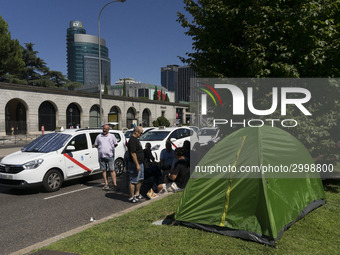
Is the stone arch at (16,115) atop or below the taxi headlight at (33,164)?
atop

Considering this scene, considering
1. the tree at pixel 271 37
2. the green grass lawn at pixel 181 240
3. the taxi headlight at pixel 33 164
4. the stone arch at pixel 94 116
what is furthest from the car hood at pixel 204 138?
the stone arch at pixel 94 116

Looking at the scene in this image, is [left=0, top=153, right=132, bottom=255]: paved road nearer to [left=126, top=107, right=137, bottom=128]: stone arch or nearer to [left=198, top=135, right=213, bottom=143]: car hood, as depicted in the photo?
[left=198, top=135, right=213, bottom=143]: car hood

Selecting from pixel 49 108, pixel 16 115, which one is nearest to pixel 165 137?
pixel 49 108

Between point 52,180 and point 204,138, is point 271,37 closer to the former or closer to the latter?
point 52,180

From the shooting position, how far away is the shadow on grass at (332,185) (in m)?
7.61

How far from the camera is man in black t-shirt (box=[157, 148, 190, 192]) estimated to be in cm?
704

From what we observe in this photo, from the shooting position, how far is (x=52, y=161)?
8008 mm

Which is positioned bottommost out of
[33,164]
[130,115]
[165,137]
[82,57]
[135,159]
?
[33,164]

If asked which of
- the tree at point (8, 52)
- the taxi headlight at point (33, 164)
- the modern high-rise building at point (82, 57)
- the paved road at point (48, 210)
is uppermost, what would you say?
the modern high-rise building at point (82, 57)

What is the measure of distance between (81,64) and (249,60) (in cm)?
19395

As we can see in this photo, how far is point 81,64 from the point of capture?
18600cm

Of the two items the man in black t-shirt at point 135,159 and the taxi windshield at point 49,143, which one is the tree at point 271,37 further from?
the taxi windshield at point 49,143

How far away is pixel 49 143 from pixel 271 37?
7.22 m

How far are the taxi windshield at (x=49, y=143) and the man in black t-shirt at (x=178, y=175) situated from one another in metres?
3.52
